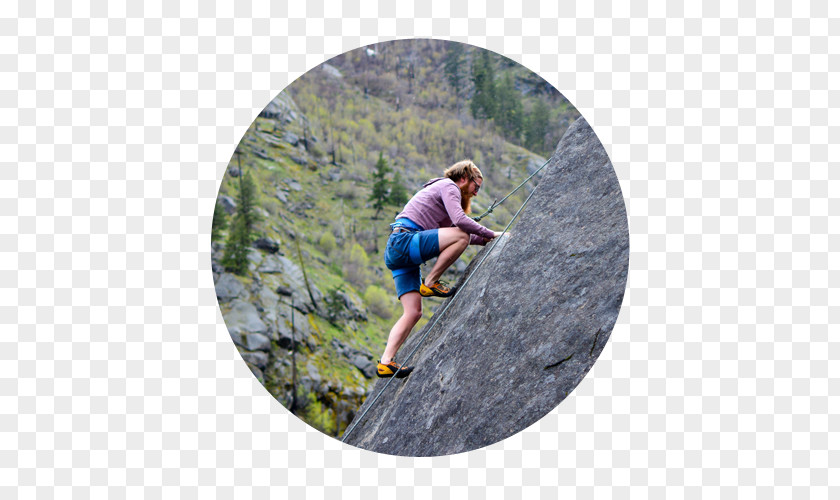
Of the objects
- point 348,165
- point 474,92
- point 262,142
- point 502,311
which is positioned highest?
point 262,142

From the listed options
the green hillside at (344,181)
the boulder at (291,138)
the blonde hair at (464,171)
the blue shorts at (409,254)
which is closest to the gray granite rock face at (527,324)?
the blue shorts at (409,254)

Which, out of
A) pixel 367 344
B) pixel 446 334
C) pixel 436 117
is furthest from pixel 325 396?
pixel 446 334

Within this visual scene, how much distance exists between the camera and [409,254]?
555 cm

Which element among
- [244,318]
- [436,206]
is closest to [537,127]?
[436,206]

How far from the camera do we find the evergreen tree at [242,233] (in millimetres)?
18859

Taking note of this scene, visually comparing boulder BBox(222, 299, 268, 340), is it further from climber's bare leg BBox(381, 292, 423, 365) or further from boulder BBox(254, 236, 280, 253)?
climber's bare leg BBox(381, 292, 423, 365)

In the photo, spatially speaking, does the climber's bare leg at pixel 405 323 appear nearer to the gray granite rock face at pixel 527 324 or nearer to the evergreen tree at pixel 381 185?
the gray granite rock face at pixel 527 324

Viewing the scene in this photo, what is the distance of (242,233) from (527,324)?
1622cm

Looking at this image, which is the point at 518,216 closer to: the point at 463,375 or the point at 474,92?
the point at 463,375

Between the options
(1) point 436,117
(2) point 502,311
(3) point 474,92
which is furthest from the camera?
(1) point 436,117

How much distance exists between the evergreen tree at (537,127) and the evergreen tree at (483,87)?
3.04 feet

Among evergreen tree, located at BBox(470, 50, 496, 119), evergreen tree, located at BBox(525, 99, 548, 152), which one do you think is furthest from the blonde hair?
evergreen tree, located at BBox(525, 99, 548, 152)

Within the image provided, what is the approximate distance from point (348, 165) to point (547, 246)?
21987 millimetres

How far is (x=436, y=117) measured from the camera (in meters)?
18.7
